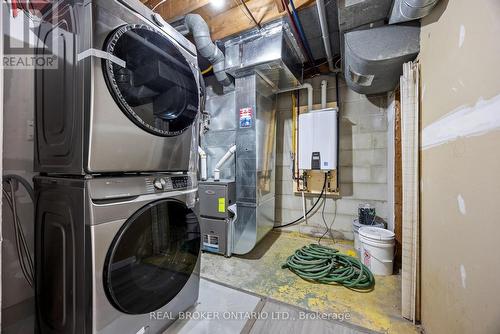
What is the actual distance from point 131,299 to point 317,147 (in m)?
2.24

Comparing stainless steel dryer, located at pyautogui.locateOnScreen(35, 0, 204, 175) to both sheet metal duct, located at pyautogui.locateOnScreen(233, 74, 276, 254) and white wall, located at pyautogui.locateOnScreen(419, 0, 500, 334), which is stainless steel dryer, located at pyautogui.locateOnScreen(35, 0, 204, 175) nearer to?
sheet metal duct, located at pyautogui.locateOnScreen(233, 74, 276, 254)

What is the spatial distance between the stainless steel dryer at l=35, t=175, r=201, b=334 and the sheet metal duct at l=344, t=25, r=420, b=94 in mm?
1656

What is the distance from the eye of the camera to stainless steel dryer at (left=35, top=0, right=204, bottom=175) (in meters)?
0.80

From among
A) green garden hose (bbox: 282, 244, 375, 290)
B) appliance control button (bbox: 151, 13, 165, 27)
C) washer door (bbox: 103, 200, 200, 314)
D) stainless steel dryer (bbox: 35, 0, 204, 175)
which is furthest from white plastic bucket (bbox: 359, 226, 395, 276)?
appliance control button (bbox: 151, 13, 165, 27)

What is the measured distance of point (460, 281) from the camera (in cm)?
85

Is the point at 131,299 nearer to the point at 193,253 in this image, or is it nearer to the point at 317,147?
the point at 193,253

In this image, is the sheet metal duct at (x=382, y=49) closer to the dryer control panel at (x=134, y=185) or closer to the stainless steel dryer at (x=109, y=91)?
the stainless steel dryer at (x=109, y=91)

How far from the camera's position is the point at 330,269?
1.82 meters

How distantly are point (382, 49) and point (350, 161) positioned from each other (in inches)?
55.7

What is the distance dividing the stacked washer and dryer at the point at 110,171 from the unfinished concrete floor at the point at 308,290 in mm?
725

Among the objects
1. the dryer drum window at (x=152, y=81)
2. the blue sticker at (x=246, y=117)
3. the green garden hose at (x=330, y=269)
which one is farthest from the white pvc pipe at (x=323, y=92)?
the dryer drum window at (x=152, y=81)

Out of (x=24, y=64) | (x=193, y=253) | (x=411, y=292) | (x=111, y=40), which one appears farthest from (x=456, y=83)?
(x=24, y=64)

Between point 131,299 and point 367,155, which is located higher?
point 367,155

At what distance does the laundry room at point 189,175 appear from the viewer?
0.79 meters
